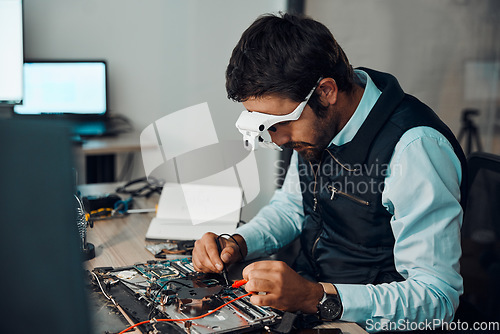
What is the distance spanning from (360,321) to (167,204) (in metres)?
0.74

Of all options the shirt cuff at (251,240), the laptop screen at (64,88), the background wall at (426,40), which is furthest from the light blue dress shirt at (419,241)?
the laptop screen at (64,88)

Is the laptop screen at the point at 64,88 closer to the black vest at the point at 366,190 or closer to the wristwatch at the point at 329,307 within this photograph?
the black vest at the point at 366,190

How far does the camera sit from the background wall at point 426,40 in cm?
284

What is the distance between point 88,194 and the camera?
5.88 feet

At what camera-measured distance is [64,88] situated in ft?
8.79

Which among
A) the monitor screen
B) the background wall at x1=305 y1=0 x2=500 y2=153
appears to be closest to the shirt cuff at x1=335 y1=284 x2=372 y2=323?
the monitor screen

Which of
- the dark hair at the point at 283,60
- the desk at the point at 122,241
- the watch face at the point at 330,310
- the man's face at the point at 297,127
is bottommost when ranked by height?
the desk at the point at 122,241

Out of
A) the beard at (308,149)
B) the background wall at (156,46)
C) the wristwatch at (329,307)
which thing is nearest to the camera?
the wristwatch at (329,307)

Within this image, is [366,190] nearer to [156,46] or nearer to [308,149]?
[308,149]

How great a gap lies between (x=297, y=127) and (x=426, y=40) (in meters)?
2.09

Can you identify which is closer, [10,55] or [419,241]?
[419,241]

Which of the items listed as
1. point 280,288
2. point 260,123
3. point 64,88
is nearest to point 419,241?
point 280,288

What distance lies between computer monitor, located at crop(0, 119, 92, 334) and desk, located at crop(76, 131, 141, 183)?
2076 mm

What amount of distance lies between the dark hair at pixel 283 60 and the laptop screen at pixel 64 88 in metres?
1.72
